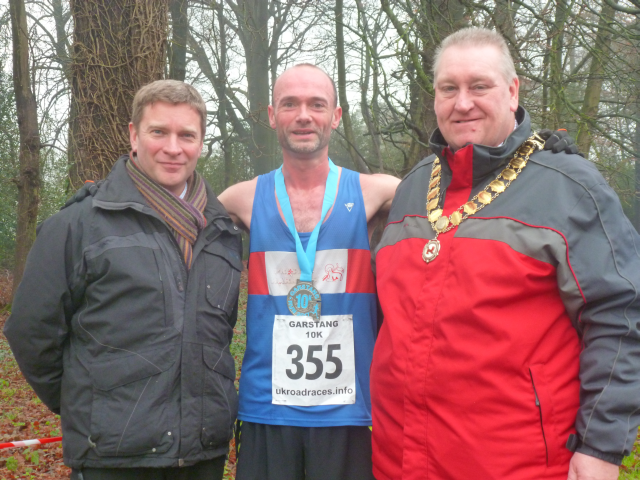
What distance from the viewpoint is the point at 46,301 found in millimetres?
2449

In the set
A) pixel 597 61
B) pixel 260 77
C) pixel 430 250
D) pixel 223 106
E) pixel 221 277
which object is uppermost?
pixel 260 77

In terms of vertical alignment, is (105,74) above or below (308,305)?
above

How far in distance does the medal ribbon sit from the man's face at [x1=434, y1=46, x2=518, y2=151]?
0.89 metres

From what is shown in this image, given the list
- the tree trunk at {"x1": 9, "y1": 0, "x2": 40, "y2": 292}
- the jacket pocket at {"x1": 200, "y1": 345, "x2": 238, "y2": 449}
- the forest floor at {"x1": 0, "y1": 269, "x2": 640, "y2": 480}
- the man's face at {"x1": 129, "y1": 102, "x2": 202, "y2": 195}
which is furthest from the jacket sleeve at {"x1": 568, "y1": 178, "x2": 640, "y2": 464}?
the tree trunk at {"x1": 9, "y1": 0, "x2": 40, "y2": 292}

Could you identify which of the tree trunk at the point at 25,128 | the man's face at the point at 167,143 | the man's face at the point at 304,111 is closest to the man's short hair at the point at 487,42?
the man's face at the point at 304,111

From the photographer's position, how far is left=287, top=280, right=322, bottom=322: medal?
299cm

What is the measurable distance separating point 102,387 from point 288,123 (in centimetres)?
162

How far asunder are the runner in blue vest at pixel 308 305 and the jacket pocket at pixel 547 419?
1.04 metres

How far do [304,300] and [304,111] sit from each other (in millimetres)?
1000

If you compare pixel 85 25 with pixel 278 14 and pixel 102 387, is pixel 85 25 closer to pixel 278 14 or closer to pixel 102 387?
pixel 102 387

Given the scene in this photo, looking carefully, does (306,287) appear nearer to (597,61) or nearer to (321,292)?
(321,292)

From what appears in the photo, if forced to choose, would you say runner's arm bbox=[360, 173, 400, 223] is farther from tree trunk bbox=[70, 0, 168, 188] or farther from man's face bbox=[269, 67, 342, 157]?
tree trunk bbox=[70, 0, 168, 188]

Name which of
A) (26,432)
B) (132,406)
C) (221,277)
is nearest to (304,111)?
(221,277)

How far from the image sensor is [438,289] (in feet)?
7.38
